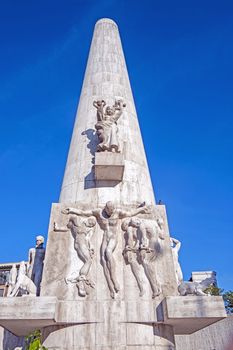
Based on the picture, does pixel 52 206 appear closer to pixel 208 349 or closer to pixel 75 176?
pixel 75 176

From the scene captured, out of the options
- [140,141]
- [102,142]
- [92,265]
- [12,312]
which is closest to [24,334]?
[12,312]

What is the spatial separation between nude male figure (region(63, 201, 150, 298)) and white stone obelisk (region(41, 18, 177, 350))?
0.03 meters

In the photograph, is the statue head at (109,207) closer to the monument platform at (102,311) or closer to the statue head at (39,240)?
the monument platform at (102,311)

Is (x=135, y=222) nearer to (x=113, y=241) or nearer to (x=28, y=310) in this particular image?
(x=113, y=241)

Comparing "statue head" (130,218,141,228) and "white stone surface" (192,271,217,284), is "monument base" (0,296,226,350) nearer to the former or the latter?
"statue head" (130,218,141,228)

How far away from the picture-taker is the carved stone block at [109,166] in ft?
32.6

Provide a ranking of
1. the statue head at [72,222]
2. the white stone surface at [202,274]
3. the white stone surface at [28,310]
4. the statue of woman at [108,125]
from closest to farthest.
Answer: the white stone surface at [28,310] → the statue head at [72,222] → the statue of woman at [108,125] → the white stone surface at [202,274]

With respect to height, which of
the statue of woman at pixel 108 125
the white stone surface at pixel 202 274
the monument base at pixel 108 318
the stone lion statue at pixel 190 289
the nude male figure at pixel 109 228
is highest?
the white stone surface at pixel 202 274

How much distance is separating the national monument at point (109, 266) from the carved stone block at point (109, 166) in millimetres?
32

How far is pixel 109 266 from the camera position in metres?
8.44

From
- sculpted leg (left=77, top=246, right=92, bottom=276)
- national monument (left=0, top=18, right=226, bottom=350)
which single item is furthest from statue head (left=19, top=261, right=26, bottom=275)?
sculpted leg (left=77, top=246, right=92, bottom=276)

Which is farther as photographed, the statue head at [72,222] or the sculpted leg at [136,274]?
the statue head at [72,222]

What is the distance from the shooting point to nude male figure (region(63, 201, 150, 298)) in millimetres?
8328

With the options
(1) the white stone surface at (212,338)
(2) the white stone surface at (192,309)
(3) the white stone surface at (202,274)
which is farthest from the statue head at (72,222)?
(3) the white stone surface at (202,274)
